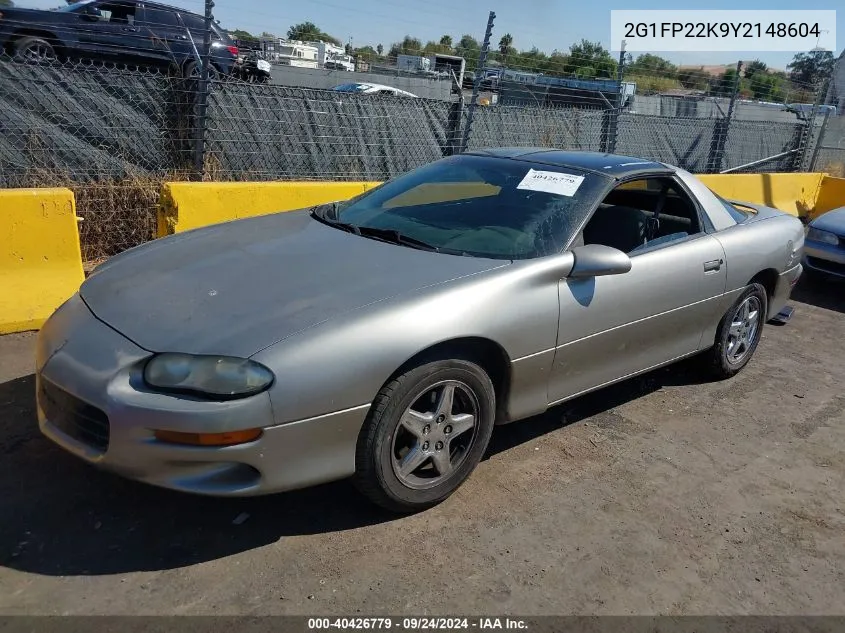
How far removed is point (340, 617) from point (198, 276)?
151 centimetres

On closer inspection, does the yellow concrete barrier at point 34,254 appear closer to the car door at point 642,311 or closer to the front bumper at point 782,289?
the car door at point 642,311

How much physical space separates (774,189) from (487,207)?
8.11 m

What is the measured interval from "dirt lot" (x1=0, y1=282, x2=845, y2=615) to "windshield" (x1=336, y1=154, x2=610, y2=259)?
1.04 m

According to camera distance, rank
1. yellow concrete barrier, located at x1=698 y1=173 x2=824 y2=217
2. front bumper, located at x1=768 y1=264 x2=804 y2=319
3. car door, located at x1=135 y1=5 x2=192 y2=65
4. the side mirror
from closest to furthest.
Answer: the side mirror, front bumper, located at x1=768 y1=264 x2=804 y2=319, yellow concrete barrier, located at x1=698 y1=173 x2=824 y2=217, car door, located at x1=135 y1=5 x2=192 y2=65

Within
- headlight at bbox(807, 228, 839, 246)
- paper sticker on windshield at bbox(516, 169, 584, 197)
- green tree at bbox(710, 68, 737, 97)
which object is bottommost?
headlight at bbox(807, 228, 839, 246)

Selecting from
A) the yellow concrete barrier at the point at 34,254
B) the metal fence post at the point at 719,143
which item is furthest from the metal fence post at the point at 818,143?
the yellow concrete barrier at the point at 34,254

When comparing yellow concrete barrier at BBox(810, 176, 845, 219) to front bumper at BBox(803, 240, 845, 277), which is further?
yellow concrete barrier at BBox(810, 176, 845, 219)

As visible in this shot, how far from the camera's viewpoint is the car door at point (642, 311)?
3.36m

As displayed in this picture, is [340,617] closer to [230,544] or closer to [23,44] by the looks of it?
[230,544]

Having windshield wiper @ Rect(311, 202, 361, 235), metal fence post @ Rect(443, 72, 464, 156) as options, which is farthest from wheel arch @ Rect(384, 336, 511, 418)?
metal fence post @ Rect(443, 72, 464, 156)

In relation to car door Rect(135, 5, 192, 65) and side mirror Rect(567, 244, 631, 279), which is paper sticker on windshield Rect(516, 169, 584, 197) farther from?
car door Rect(135, 5, 192, 65)

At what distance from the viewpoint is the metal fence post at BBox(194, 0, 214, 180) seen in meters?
6.28

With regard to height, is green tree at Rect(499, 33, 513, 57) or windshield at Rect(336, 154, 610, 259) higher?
green tree at Rect(499, 33, 513, 57)

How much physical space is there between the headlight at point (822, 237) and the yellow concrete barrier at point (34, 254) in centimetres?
672
